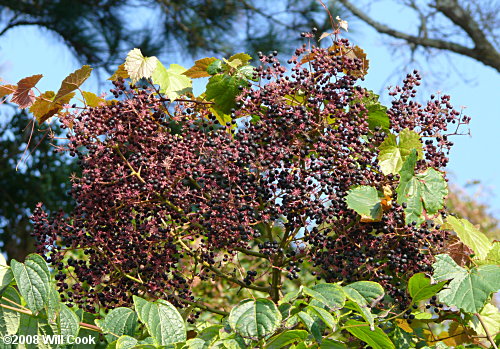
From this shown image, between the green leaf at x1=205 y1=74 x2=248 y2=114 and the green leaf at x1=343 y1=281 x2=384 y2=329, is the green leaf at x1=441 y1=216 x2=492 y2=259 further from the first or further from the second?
the green leaf at x1=205 y1=74 x2=248 y2=114

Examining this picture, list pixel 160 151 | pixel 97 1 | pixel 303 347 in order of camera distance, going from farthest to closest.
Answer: pixel 97 1 → pixel 160 151 → pixel 303 347

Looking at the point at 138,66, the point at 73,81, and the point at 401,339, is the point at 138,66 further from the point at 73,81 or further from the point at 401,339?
the point at 401,339

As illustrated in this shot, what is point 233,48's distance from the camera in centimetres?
755

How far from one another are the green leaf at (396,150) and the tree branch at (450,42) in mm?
7079

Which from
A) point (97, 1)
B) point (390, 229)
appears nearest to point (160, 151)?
point (390, 229)

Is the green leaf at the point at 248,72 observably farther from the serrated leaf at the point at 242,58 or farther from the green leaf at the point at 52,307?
the green leaf at the point at 52,307

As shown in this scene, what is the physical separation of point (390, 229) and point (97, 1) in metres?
7.37

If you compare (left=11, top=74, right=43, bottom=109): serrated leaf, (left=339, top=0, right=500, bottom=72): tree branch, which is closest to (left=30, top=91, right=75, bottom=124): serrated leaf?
(left=11, top=74, right=43, bottom=109): serrated leaf

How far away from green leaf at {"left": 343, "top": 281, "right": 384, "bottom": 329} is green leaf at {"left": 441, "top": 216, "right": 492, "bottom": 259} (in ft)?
0.87

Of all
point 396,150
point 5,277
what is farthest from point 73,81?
point 396,150

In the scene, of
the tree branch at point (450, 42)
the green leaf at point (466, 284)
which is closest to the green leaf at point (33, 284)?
the green leaf at point (466, 284)

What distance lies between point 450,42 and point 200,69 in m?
7.52

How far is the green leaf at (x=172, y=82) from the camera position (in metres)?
1.33

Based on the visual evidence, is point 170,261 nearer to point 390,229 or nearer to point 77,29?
point 390,229
